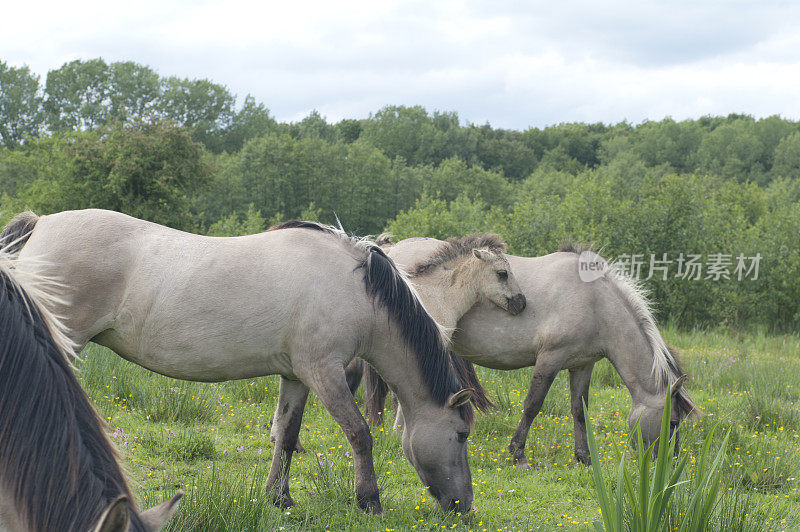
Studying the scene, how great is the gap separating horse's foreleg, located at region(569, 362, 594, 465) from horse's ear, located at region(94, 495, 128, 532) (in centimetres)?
531

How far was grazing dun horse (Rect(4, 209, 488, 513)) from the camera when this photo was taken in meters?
4.01

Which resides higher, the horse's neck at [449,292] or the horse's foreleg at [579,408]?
the horse's neck at [449,292]

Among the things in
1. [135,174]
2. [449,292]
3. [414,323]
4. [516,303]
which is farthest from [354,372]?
[135,174]

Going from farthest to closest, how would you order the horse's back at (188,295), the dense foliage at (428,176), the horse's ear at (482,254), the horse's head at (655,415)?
1. the dense foliage at (428,176)
2. the horse's ear at (482,254)
3. the horse's head at (655,415)
4. the horse's back at (188,295)

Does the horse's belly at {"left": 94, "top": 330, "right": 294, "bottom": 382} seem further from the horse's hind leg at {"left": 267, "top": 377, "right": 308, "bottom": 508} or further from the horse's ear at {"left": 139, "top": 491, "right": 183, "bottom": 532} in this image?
the horse's ear at {"left": 139, "top": 491, "right": 183, "bottom": 532}

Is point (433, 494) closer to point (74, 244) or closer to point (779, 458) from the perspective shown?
point (74, 244)

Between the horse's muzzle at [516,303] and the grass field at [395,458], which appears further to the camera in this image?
the horse's muzzle at [516,303]

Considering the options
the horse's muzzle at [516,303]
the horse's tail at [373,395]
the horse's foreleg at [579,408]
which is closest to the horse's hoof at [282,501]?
the horse's tail at [373,395]

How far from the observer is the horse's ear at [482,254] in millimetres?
5930

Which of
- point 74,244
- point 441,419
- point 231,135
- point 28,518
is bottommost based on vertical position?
point 441,419

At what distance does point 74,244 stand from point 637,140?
218ft

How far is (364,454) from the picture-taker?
164 inches

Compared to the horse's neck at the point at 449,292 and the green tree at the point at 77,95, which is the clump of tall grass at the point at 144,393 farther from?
the green tree at the point at 77,95

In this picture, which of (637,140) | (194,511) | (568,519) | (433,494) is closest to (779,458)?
(568,519)
